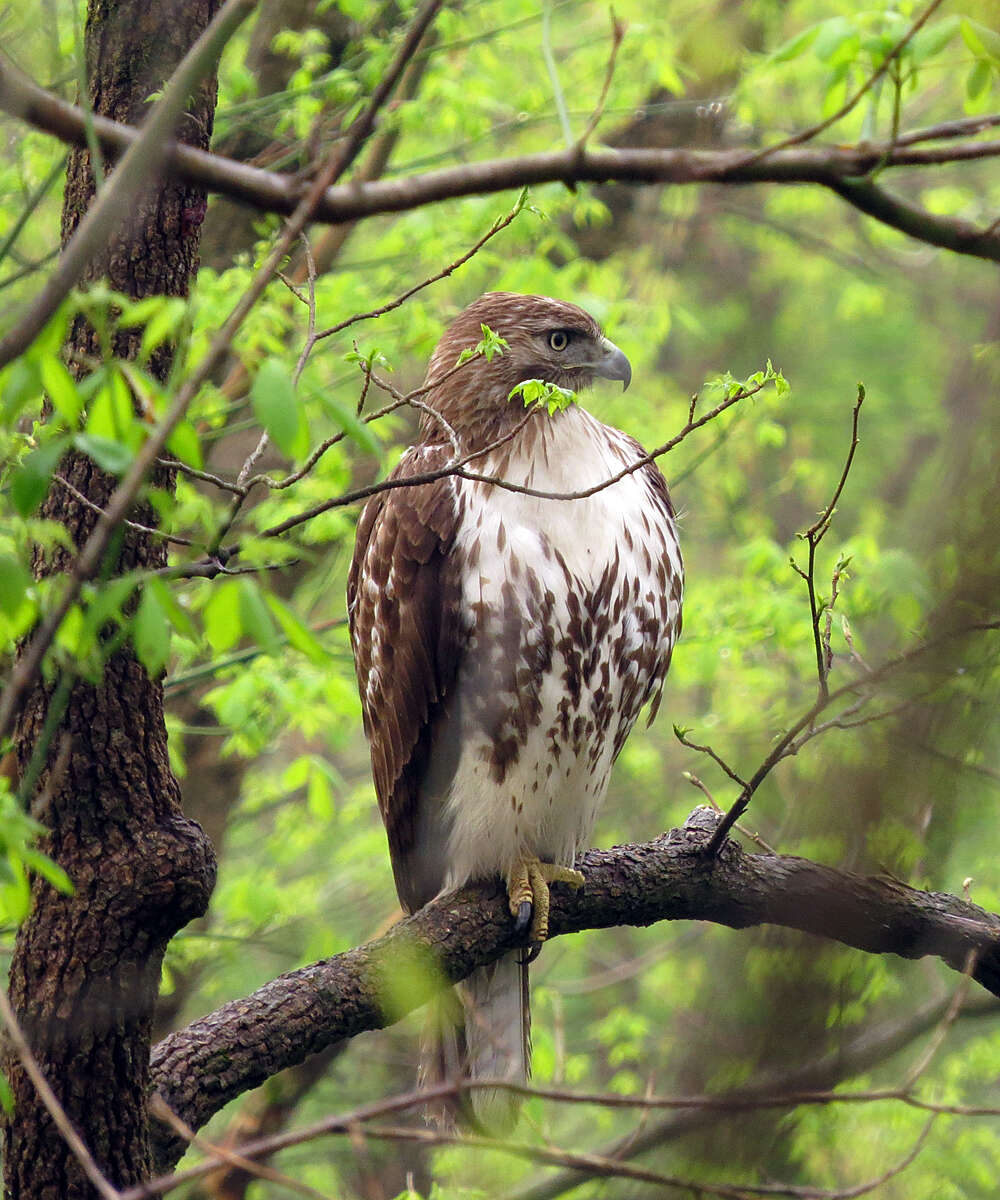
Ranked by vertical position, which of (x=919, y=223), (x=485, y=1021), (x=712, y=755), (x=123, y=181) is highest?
(x=919, y=223)

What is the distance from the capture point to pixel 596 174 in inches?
71.1

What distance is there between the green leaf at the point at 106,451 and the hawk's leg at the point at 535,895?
9.42 ft

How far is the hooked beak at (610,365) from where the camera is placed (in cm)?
459

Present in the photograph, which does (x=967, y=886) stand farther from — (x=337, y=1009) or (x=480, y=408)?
(x=480, y=408)

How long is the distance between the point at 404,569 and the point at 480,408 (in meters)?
0.65

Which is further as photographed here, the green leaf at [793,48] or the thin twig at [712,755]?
the thin twig at [712,755]

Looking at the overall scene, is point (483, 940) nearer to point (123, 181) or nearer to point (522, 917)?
point (522, 917)

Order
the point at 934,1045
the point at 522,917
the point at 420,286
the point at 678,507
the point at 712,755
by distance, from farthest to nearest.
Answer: the point at 678,507, the point at 522,917, the point at 712,755, the point at 420,286, the point at 934,1045

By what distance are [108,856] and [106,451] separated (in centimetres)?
175

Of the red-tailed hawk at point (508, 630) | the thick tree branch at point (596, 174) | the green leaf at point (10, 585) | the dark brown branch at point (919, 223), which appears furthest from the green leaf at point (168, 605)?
the red-tailed hawk at point (508, 630)

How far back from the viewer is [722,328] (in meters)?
12.8

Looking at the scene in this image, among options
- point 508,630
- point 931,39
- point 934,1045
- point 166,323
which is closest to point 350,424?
point 166,323

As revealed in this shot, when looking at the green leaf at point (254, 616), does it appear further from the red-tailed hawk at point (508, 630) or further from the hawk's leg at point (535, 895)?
the hawk's leg at point (535, 895)

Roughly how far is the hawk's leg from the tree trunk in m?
1.26
